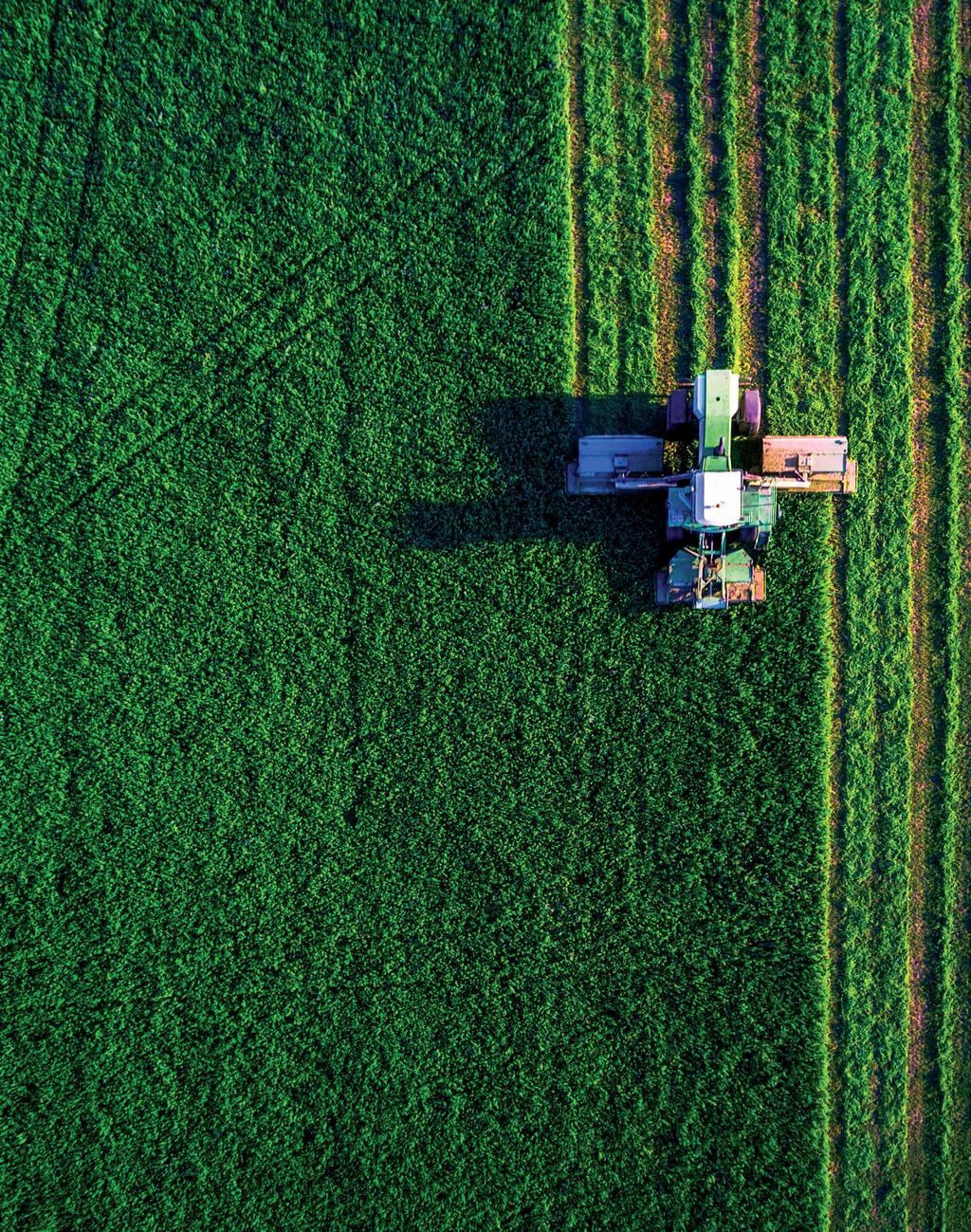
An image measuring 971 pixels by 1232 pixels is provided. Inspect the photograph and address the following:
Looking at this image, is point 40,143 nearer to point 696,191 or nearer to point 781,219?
point 696,191

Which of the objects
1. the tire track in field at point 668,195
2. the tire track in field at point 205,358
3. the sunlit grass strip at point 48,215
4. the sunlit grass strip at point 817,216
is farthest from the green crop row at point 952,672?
the sunlit grass strip at point 48,215

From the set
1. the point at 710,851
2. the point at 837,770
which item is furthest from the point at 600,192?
the point at 710,851

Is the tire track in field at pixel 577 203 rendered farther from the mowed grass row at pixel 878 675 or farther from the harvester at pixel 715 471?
the mowed grass row at pixel 878 675

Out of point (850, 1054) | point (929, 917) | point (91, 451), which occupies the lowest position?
point (850, 1054)

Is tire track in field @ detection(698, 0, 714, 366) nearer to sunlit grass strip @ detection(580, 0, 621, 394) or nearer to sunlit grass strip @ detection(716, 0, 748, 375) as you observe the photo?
sunlit grass strip @ detection(716, 0, 748, 375)

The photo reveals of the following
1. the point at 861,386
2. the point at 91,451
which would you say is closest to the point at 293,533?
the point at 91,451

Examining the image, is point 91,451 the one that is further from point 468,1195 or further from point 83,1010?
point 468,1195
